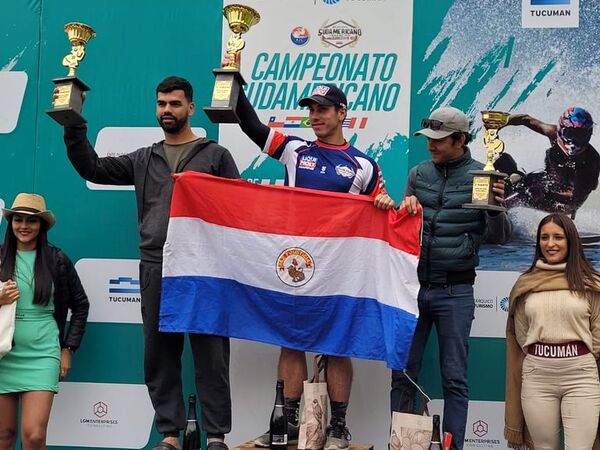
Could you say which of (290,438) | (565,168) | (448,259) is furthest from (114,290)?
(565,168)

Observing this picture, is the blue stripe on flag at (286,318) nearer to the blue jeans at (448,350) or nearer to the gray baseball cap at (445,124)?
the blue jeans at (448,350)

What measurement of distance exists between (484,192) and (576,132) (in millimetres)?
1052

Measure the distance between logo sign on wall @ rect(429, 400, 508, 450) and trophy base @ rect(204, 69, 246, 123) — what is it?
2.05 metres

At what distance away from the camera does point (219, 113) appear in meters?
4.06

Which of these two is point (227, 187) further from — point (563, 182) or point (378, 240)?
point (563, 182)

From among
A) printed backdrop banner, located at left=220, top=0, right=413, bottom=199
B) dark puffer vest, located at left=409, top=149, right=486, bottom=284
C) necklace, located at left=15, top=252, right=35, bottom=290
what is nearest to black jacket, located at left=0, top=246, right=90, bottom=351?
necklace, located at left=15, top=252, right=35, bottom=290

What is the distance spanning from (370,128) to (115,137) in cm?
156

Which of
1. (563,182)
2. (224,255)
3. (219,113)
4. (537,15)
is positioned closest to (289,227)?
(224,255)

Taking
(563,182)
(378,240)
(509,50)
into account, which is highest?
(509,50)

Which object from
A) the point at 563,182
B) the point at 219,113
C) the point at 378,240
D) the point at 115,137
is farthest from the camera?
the point at 115,137

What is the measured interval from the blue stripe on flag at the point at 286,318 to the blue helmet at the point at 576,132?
146 cm

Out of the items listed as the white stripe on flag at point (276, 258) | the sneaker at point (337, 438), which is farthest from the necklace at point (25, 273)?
the sneaker at point (337, 438)

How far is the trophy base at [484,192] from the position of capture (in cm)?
401

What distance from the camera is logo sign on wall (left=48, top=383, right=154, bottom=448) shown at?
5.00 meters
